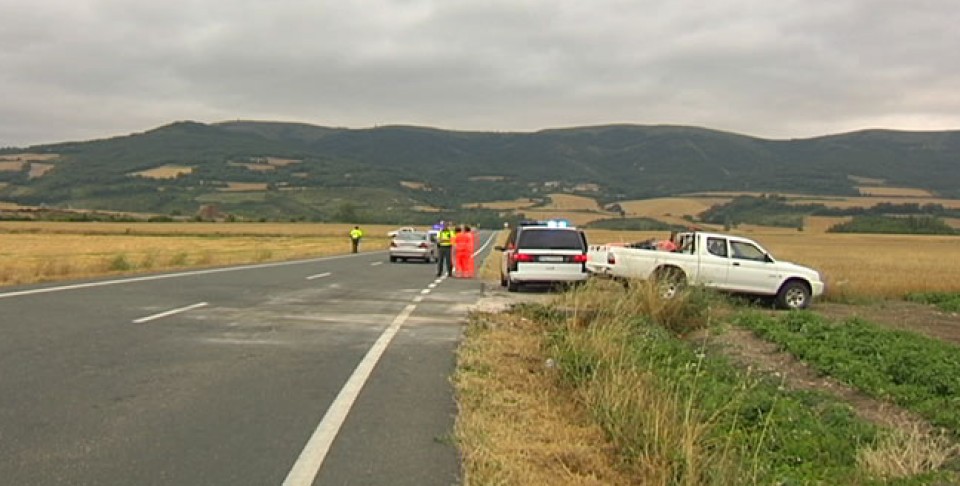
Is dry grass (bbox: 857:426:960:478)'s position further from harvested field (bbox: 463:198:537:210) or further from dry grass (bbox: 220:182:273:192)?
dry grass (bbox: 220:182:273:192)

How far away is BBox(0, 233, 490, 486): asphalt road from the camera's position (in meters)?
5.66

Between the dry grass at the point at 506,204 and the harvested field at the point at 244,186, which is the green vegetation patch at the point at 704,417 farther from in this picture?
the harvested field at the point at 244,186

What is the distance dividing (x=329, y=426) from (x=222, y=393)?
5.55ft

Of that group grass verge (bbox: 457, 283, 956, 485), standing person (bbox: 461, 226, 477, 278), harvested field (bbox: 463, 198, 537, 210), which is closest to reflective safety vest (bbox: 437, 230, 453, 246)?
standing person (bbox: 461, 226, 477, 278)

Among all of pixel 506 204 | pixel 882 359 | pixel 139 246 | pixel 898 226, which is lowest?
pixel 898 226

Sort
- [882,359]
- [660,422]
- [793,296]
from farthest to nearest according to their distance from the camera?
1. [793,296]
2. [882,359]
3. [660,422]

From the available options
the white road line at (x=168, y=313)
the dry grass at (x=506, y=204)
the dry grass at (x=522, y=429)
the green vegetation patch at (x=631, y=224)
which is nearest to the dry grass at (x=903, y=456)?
the dry grass at (x=522, y=429)

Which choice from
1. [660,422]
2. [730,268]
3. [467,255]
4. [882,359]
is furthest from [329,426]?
[467,255]

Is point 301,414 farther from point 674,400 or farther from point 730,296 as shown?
point 730,296

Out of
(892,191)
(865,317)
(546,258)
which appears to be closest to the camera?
(865,317)

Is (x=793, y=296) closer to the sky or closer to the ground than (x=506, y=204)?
closer to the sky

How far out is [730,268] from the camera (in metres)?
20.0

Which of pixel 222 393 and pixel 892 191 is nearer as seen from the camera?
pixel 222 393

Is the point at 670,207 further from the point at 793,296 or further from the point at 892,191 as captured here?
the point at 793,296
